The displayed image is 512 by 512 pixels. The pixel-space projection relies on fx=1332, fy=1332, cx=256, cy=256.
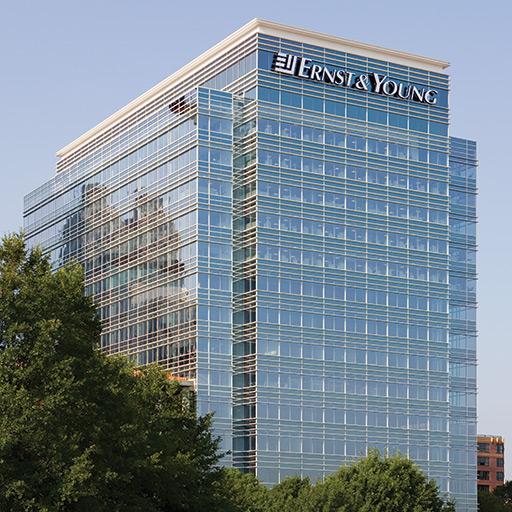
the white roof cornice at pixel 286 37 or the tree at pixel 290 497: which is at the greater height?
the white roof cornice at pixel 286 37

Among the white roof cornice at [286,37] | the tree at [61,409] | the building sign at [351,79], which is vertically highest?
the white roof cornice at [286,37]

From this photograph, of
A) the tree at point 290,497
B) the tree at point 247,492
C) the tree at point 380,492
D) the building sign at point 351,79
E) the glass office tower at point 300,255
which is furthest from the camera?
the building sign at point 351,79

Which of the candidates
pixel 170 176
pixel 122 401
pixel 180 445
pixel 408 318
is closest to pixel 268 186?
pixel 170 176

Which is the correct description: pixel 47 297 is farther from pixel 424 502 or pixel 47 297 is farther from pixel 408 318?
pixel 408 318

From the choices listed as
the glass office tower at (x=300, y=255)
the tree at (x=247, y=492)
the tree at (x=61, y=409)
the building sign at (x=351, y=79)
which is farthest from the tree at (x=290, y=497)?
the building sign at (x=351, y=79)

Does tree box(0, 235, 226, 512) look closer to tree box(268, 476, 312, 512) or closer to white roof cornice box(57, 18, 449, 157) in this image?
tree box(268, 476, 312, 512)

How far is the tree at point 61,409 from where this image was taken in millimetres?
65625

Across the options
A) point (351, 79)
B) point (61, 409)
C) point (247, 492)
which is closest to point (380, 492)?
point (247, 492)

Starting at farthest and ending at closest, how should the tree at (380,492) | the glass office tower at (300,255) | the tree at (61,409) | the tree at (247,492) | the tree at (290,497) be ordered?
the glass office tower at (300,255), the tree at (290,497), the tree at (380,492), the tree at (247,492), the tree at (61,409)

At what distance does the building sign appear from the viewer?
16975 centimetres

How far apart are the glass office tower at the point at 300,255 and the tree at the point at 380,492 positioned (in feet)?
130

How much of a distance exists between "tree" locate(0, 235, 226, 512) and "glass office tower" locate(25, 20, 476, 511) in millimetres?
84490

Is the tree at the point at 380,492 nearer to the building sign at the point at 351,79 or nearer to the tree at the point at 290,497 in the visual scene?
the tree at the point at 290,497

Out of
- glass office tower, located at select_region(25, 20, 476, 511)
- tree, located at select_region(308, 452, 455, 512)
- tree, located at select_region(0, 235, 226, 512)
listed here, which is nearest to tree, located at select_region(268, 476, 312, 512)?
tree, located at select_region(308, 452, 455, 512)
